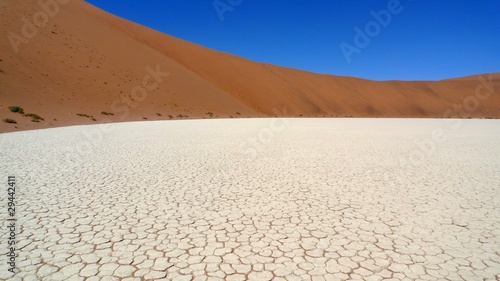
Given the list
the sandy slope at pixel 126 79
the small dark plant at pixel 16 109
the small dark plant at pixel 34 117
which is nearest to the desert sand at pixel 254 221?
the sandy slope at pixel 126 79

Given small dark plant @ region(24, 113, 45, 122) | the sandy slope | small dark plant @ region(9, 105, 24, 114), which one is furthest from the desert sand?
small dark plant @ region(9, 105, 24, 114)

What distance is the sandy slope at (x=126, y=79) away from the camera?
101ft

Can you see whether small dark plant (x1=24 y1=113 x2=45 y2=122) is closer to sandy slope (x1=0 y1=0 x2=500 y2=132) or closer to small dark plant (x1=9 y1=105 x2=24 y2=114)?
small dark plant (x1=9 y1=105 x2=24 y2=114)

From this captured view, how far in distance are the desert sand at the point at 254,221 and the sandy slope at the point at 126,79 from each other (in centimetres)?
1747

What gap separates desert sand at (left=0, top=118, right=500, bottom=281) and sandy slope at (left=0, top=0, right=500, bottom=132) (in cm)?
1747

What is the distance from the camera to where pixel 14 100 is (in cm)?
2591

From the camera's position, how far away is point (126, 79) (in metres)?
41.7

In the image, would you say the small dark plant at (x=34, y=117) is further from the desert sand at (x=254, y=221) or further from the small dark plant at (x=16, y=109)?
the desert sand at (x=254, y=221)

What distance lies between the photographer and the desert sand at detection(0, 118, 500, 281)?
9.93 ft

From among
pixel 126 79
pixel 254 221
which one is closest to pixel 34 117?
pixel 126 79

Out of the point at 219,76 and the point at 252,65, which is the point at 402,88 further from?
the point at 219,76

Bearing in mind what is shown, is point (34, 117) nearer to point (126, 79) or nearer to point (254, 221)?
point (126, 79)

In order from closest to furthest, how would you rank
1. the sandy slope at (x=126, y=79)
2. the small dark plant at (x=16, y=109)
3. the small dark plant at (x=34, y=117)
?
the small dark plant at (x=16, y=109) < the small dark plant at (x=34, y=117) < the sandy slope at (x=126, y=79)

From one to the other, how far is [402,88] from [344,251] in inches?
4502
